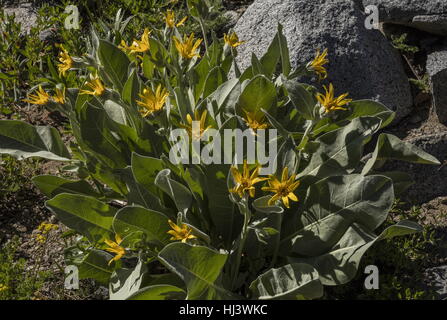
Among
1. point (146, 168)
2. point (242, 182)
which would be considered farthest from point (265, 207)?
point (146, 168)

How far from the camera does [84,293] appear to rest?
278cm

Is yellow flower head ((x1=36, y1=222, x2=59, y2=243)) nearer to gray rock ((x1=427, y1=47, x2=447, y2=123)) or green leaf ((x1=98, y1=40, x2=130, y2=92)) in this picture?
green leaf ((x1=98, y1=40, x2=130, y2=92))

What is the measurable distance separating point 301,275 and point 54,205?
42.9 inches

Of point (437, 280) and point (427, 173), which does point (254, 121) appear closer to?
point (437, 280)

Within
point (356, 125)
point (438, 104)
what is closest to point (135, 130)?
point (356, 125)

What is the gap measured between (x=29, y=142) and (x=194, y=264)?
1166 millimetres

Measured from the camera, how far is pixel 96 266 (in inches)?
99.6

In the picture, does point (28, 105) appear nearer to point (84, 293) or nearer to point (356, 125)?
point (84, 293)

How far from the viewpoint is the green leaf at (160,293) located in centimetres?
214

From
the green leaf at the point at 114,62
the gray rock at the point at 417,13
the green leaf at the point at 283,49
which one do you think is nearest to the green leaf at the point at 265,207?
the green leaf at the point at 283,49

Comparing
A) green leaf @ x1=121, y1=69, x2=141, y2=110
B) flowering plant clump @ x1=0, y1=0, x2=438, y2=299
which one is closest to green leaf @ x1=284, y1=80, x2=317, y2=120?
flowering plant clump @ x1=0, y1=0, x2=438, y2=299

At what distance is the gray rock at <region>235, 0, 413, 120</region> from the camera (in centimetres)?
347

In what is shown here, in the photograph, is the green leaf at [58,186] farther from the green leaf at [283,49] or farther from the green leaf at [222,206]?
the green leaf at [283,49]

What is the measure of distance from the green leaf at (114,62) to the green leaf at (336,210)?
1183mm
